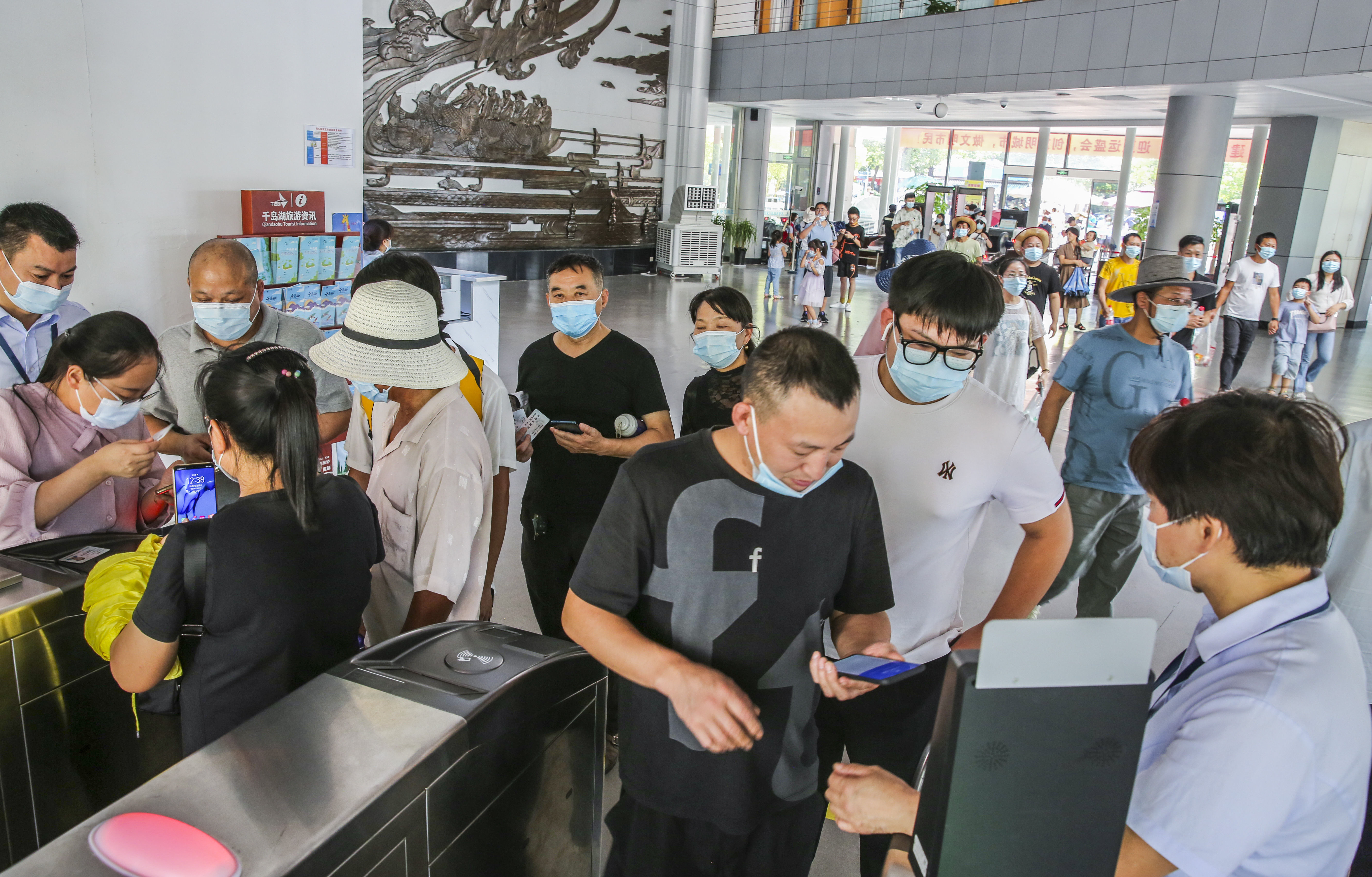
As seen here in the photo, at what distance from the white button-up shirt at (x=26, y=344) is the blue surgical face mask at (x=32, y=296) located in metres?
0.05

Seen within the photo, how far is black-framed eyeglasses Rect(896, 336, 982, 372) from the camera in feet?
6.18

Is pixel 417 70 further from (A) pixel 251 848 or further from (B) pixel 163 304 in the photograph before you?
(A) pixel 251 848

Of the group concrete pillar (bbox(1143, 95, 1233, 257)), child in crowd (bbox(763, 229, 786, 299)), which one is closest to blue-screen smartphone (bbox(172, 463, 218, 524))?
concrete pillar (bbox(1143, 95, 1233, 257))

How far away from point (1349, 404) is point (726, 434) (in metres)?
8.97

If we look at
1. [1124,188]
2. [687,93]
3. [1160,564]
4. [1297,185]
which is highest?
[687,93]

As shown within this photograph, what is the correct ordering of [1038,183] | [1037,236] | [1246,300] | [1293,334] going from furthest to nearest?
1. [1038,183]
2. [1246,300]
3. [1037,236]
4. [1293,334]

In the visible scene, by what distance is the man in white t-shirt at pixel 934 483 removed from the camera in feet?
6.18

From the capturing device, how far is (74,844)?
42.1 inches

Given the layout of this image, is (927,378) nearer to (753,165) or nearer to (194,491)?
(194,491)

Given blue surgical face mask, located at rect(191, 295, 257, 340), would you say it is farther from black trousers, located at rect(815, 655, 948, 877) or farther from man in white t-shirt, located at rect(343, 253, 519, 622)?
black trousers, located at rect(815, 655, 948, 877)

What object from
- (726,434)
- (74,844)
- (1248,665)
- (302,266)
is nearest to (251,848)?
(74,844)

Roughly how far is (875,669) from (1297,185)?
47.5ft

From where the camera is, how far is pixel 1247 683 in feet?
3.37

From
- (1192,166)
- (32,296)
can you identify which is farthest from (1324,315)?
(32,296)
